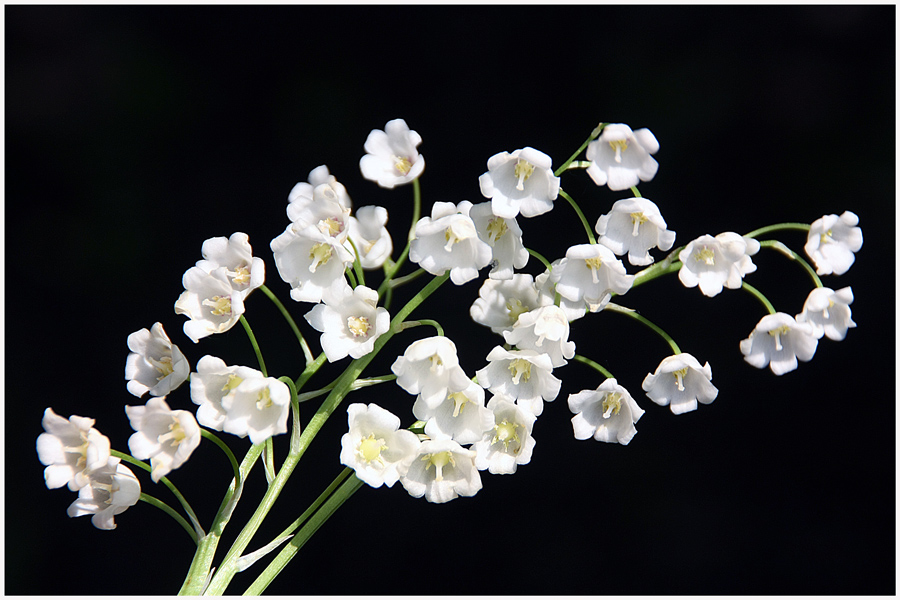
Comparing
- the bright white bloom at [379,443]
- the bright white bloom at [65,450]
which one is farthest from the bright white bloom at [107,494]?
the bright white bloom at [379,443]

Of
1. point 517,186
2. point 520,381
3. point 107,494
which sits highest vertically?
point 517,186

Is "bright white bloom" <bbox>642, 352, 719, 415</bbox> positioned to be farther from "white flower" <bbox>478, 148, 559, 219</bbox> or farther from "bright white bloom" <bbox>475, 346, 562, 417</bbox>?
"white flower" <bbox>478, 148, 559, 219</bbox>

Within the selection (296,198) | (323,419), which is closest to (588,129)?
(296,198)

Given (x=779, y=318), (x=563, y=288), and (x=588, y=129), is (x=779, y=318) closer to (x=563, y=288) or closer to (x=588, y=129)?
(x=563, y=288)

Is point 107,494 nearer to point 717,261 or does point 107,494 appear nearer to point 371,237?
point 371,237

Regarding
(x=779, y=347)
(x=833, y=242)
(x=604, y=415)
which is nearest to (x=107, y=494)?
(x=604, y=415)

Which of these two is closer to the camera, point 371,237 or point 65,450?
point 65,450

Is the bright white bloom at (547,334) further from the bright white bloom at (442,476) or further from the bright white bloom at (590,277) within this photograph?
the bright white bloom at (442,476)
